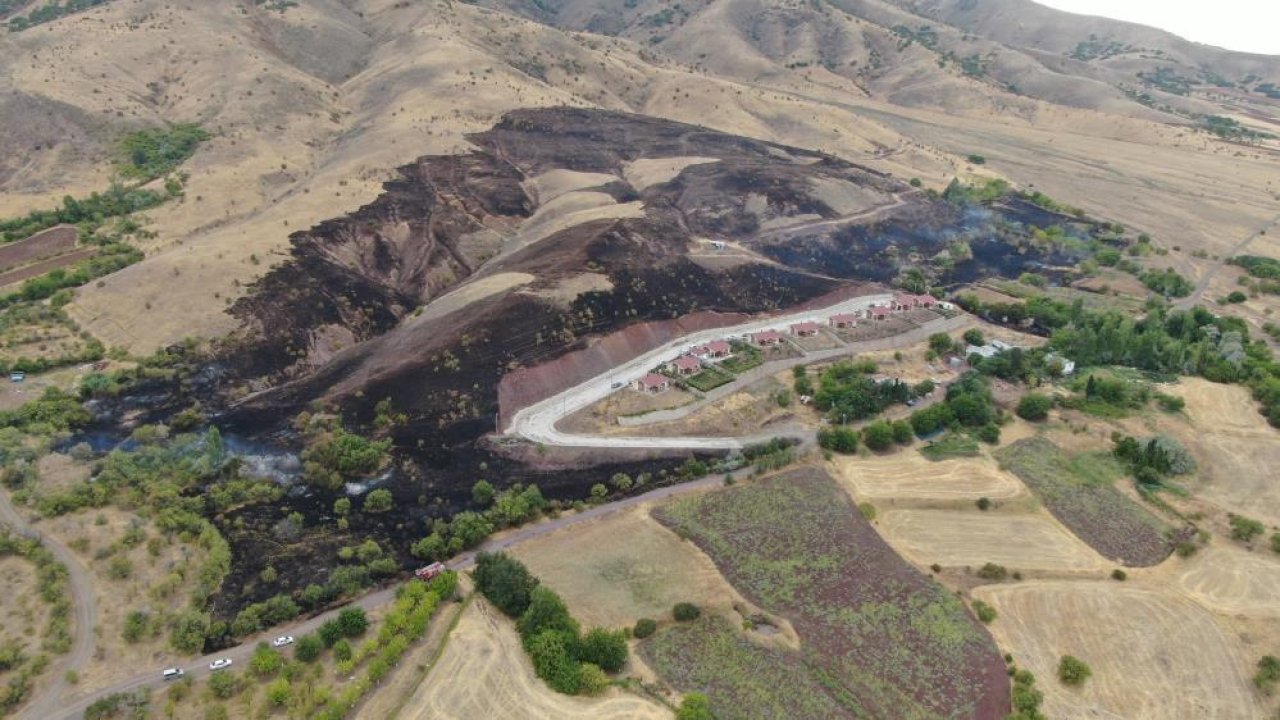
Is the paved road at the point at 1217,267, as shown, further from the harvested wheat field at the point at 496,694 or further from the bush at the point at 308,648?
the bush at the point at 308,648

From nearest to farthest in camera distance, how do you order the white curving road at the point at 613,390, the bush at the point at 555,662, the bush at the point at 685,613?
the bush at the point at 555,662
the bush at the point at 685,613
the white curving road at the point at 613,390

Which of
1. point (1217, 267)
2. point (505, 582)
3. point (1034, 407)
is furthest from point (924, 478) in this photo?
point (1217, 267)

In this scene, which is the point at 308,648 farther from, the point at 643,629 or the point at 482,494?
the point at 643,629

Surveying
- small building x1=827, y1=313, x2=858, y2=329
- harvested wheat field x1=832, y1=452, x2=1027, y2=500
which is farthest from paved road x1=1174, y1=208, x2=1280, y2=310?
harvested wheat field x1=832, y1=452, x2=1027, y2=500

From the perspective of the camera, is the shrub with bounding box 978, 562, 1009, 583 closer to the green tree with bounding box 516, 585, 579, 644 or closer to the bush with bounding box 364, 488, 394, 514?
the green tree with bounding box 516, 585, 579, 644

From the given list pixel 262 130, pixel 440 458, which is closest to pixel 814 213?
pixel 440 458

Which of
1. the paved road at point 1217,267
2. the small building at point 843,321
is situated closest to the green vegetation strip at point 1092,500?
the small building at point 843,321
